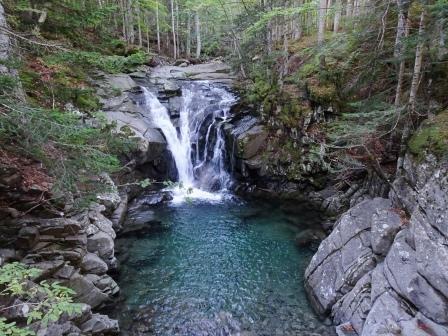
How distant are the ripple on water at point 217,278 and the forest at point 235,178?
0.08m

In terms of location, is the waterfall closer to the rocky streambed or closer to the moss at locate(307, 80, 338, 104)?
the rocky streambed

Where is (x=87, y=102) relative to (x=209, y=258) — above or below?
above

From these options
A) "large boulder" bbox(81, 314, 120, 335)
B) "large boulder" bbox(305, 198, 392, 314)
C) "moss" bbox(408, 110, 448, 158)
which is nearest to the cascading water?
"large boulder" bbox(305, 198, 392, 314)

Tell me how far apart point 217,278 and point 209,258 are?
119cm

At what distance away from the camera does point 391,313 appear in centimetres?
678

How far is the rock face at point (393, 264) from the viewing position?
253 inches

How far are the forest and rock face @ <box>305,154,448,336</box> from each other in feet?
0.12

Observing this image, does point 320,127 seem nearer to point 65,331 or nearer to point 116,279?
point 116,279

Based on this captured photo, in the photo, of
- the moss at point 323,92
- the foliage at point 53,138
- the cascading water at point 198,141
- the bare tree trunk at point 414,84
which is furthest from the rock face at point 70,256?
the moss at point 323,92

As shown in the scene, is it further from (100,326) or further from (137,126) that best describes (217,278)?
(137,126)

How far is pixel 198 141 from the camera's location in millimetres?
18922

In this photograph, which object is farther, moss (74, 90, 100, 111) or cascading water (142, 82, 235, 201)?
cascading water (142, 82, 235, 201)

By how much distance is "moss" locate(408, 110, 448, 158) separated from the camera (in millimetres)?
7629

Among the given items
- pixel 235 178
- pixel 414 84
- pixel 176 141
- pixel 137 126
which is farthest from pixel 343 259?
pixel 176 141
